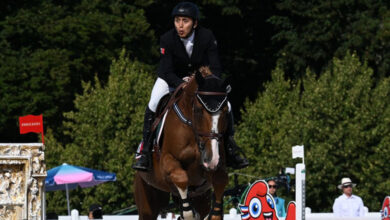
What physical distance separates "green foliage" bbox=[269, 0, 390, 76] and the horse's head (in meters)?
28.9

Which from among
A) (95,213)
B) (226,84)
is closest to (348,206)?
(95,213)

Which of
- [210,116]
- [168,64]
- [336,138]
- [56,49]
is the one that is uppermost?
[56,49]

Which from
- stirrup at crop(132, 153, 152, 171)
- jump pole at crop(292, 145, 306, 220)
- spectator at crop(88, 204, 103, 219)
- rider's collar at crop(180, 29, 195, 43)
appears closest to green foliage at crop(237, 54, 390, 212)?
spectator at crop(88, 204, 103, 219)

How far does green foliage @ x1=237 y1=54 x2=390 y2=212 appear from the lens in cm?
2806

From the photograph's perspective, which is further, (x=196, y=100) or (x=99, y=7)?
(x=99, y=7)

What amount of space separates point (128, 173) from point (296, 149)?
16884 millimetres

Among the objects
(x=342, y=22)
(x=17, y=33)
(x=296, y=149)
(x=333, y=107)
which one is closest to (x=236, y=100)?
(x=342, y=22)

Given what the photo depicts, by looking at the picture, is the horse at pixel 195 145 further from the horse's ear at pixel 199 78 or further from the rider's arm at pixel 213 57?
the rider's arm at pixel 213 57

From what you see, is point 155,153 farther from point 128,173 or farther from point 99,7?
point 99,7

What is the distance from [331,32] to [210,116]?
31.2 m

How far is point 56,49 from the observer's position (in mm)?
38062

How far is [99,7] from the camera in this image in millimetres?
41250

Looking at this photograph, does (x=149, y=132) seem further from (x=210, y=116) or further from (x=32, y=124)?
(x=32, y=124)

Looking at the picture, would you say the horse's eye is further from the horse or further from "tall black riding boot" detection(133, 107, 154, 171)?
"tall black riding boot" detection(133, 107, 154, 171)
